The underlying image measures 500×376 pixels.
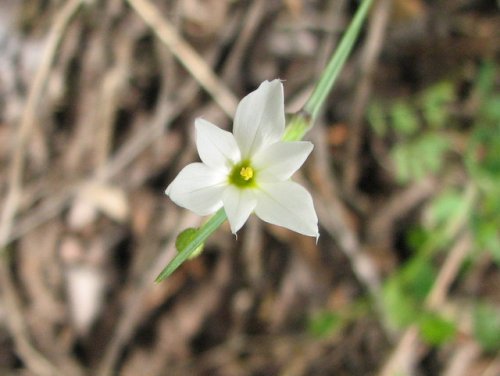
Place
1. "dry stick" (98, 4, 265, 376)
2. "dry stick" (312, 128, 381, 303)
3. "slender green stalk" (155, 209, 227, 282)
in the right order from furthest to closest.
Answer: "dry stick" (312, 128, 381, 303) → "dry stick" (98, 4, 265, 376) → "slender green stalk" (155, 209, 227, 282)

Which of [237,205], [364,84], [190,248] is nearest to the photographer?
[190,248]

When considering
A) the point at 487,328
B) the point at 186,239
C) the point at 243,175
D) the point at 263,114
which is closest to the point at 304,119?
the point at 263,114

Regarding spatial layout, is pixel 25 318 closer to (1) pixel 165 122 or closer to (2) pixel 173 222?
(2) pixel 173 222

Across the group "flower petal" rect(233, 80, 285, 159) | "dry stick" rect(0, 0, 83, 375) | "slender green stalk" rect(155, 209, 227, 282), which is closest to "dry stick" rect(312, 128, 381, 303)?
"dry stick" rect(0, 0, 83, 375)

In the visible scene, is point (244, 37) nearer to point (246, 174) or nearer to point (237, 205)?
point (246, 174)

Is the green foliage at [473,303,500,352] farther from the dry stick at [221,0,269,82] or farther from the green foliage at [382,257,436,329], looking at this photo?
the dry stick at [221,0,269,82]

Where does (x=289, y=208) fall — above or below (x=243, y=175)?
below

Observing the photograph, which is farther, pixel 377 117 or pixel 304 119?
pixel 377 117
